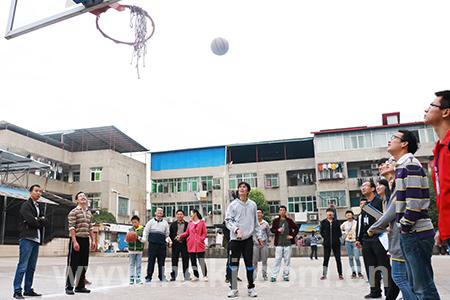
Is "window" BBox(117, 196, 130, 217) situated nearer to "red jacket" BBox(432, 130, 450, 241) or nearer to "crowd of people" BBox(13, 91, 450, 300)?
"crowd of people" BBox(13, 91, 450, 300)

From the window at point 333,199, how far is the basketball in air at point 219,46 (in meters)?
29.1

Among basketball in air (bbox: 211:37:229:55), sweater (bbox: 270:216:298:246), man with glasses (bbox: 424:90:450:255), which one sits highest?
basketball in air (bbox: 211:37:229:55)

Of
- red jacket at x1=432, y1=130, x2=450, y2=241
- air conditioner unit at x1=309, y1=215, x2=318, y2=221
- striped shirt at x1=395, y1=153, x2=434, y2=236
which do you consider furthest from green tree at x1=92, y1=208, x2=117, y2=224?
red jacket at x1=432, y1=130, x2=450, y2=241

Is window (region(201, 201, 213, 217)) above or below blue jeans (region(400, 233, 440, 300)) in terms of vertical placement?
above

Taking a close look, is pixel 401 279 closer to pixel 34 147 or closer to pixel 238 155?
pixel 34 147

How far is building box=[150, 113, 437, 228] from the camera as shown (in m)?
37.0

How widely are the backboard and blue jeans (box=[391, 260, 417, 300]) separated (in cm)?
500

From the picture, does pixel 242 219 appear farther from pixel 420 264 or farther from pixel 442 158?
pixel 442 158

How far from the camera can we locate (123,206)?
139 ft

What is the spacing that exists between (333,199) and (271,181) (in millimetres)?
6859

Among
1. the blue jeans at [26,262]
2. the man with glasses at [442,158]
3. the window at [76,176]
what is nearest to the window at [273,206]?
the window at [76,176]

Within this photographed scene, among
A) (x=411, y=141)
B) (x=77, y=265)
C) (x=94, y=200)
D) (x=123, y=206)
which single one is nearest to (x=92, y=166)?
(x=94, y=200)

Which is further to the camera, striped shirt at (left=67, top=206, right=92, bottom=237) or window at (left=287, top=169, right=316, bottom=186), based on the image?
window at (left=287, top=169, right=316, bottom=186)

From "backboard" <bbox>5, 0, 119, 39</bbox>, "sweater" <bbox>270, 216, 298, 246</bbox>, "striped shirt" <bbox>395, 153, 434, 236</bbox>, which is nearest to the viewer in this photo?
"striped shirt" <bbox>395, 153, 434, 236</bbox>
